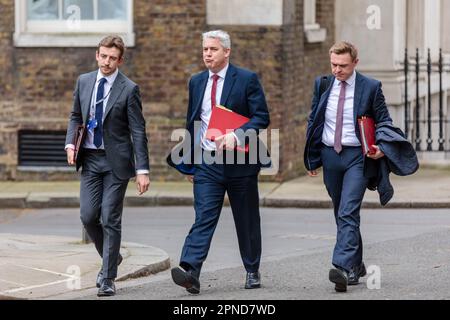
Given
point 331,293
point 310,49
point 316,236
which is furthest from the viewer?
point 310,49

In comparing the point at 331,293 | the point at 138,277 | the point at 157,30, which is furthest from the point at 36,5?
the point at 331,293

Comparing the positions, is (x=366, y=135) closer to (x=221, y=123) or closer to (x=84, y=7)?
(x=221, y=123)

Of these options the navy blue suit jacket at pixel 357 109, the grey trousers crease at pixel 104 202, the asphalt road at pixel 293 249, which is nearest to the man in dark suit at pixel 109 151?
the grey trousers crease at pixel 104 202

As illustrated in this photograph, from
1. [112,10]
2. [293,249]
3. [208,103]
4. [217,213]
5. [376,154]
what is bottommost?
[293,249]

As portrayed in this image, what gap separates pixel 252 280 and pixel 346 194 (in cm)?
93

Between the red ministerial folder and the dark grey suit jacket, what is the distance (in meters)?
0.03

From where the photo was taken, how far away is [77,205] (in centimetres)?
1733

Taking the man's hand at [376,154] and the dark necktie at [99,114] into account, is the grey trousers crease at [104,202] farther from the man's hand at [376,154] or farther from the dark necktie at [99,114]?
the man's hand at [376,154]

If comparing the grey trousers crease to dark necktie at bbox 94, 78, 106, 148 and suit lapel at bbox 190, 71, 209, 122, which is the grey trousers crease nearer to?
dark necktie at bbox 94, 78, 106, 148

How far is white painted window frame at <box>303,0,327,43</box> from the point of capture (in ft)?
64.5

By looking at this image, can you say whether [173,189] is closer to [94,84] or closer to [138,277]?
[138,277]

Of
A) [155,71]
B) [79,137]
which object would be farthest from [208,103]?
[155,71]
